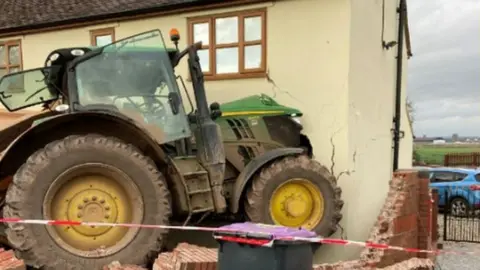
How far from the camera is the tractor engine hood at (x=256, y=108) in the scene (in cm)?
785

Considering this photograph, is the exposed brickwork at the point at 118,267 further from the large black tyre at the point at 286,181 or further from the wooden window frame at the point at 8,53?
the wooden window frame at the point at 8,53

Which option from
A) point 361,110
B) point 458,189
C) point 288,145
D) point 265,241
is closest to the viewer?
point 265,241

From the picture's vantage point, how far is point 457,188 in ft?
57.0

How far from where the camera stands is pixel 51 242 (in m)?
4.72

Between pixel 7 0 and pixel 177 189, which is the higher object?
pixel 7 0

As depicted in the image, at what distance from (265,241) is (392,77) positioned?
26.2ft

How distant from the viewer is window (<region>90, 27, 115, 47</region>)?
10305 mm

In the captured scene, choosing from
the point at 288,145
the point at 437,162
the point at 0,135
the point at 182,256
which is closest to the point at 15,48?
the point at 0,135

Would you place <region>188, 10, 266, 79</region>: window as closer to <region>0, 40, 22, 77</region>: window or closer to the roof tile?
the roof tile

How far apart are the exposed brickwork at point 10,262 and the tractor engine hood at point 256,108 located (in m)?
3.84

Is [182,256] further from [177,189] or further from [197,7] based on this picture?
[197,7]

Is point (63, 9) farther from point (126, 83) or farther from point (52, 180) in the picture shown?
point (52, 180)

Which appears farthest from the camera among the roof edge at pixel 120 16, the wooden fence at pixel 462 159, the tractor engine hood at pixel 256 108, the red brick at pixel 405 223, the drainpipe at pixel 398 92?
the wooden fence at pixel 462 159

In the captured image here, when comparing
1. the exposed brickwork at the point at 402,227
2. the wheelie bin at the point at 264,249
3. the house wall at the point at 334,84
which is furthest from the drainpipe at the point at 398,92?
the wheelie bin at the point at 264,249
